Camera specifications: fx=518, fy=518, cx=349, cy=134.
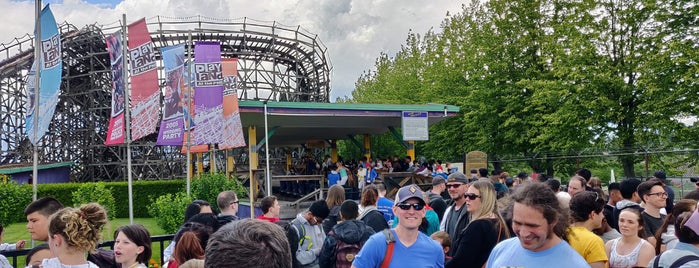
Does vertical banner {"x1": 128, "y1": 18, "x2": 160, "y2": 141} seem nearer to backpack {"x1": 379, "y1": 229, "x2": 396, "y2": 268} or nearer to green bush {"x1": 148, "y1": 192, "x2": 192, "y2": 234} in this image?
green bush {"x1": 148, "y1": 192, "x2": 192, "y2": 234}

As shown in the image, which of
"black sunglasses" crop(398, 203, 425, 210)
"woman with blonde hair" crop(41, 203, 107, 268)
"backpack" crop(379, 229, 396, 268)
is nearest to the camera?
"woman with blonde hair" crop(41, 203, 107, 268)

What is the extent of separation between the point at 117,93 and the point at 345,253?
10216mm

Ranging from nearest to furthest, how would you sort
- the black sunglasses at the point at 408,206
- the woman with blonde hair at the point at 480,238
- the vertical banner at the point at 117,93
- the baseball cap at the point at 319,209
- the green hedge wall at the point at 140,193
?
the black sunglasses at the point at 408,206
the woman with blonde hair at the point at 480,238
the baseball cap at the point at 319,209
the vertical banner at the point at 117,93
the green hedge wall at the point at 140,193

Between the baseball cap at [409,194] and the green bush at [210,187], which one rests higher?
the baseball cap at [409,194]

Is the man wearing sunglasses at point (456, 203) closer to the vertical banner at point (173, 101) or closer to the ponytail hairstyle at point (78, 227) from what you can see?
the ponytail hairstyle at point (78, 227)

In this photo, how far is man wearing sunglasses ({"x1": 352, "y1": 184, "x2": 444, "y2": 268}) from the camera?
3729mm

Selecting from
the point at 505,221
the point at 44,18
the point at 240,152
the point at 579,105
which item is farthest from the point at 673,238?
the point at 240,152

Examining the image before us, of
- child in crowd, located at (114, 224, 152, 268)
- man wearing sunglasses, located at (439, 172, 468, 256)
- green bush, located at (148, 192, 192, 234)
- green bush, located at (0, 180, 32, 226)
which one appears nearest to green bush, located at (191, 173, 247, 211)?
green bush, located at (148, 192, 192, 234)

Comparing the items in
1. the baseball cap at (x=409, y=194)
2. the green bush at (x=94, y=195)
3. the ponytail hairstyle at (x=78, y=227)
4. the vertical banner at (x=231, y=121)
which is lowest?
the green bush at (x=94, y=195)

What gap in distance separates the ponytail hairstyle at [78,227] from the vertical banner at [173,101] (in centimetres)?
1067

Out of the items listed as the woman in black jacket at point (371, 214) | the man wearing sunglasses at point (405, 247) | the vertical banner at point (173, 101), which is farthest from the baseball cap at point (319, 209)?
the vertical banner at point (173, 101)

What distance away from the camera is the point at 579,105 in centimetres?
2155

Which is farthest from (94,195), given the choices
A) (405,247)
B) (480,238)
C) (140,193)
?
(480,238)

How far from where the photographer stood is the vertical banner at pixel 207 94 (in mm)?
14688
